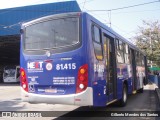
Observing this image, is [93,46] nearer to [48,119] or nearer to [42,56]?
[42,56]

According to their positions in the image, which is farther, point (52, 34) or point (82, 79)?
point (52, 34)

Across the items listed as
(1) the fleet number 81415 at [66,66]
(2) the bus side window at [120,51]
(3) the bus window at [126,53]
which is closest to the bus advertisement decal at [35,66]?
(1) the fleet number 81415 at [66,66]

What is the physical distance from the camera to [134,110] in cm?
1148

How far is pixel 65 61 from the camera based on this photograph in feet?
27.1

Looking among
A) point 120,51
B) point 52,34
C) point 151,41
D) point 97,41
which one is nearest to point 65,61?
point 52,34

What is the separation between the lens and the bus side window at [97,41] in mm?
8609

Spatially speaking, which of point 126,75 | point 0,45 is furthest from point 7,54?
point 126,75

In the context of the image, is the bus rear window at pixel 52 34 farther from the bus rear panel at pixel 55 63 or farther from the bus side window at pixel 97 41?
the bus side window at pixel 97 41

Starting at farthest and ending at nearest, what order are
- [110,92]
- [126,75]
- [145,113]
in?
[126,75] < [145,113] < [110,92]

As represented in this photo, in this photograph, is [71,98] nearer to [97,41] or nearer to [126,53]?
[97,41]

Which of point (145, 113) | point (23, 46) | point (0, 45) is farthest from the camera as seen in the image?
point (0, 45)

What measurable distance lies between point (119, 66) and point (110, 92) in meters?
1.70

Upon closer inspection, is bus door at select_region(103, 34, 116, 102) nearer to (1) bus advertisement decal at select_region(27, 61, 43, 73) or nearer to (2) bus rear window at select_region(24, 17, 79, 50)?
(2) bus rear window at select_region(24, 17, 79, 50)

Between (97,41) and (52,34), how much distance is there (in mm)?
1387
